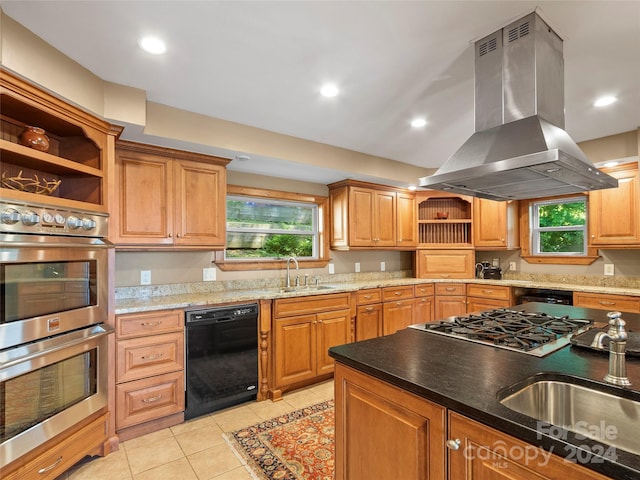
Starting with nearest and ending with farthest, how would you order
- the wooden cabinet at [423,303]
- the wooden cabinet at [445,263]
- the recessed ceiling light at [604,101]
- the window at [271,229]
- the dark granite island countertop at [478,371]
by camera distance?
the dark granite island countertop at [478,371] → the recessed ceiling light at [604,101] → the window at [271,229] → the wooden cabinet at [423,303] → the wooden cabinet at [445,263]

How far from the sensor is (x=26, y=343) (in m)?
1.75

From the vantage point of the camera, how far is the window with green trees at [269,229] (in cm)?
371

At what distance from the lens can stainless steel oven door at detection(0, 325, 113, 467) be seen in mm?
1653

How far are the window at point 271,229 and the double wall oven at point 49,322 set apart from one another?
54.6 inches

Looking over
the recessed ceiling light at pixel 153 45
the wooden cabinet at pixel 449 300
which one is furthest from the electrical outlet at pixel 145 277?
the wooden cabinet at pixel 449 300

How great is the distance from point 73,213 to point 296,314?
6.38 ft

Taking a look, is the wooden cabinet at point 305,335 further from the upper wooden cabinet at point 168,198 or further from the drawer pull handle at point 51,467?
the drawer pull handle at point 51,467

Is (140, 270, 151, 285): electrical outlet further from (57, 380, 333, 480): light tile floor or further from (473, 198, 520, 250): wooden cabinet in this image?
(473, 198, 520, 250): wooden cabinet

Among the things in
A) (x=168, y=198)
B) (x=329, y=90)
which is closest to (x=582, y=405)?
(x=329, y=90)

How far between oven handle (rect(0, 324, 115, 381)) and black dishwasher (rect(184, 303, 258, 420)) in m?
0.63

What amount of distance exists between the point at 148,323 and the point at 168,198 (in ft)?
3.41

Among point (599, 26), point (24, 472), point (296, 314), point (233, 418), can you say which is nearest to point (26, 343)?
point (24, 472)

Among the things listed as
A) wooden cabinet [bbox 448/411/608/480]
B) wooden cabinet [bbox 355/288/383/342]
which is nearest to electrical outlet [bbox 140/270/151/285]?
wooden cabinet [bbox 355/288/383/342]

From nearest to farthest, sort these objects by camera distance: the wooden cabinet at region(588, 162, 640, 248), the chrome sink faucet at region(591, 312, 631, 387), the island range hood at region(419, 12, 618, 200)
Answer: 1. the chrome sink faucet at region(591, 312, 631, 387)
2. the island range hood at region(419, 12, 618, 200)
3. the wooden cabinet at region(588, 162, 640, 248)
